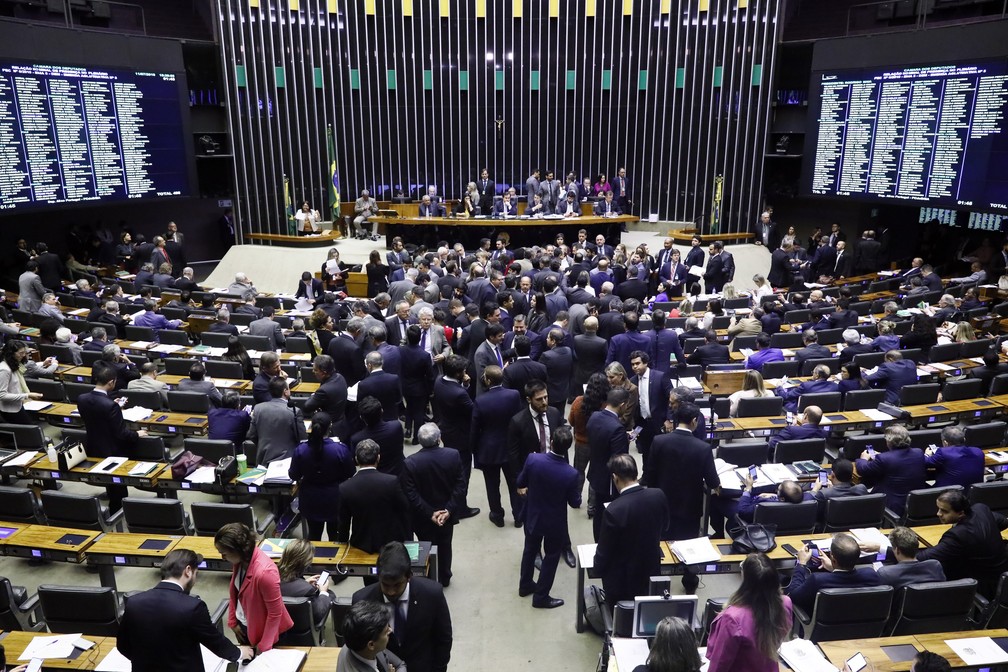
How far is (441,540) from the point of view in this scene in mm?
5152

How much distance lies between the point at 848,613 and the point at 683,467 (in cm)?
126

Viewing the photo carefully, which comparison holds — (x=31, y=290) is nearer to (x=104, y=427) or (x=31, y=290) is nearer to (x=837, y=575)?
(x=104, y=427)

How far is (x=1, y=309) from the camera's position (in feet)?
33.1

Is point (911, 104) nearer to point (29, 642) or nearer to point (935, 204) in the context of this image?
point (935, 204)

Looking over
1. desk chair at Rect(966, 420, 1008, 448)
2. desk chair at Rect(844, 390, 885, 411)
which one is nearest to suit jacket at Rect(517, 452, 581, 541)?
desk chair at Rect(844, 390, 885, 411)

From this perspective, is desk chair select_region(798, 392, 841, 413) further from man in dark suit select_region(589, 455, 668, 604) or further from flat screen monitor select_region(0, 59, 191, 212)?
flat screen monitor select_region(0, 59, 191, 212)

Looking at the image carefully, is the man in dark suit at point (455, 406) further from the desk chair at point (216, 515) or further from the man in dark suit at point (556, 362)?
the desk chair at point (216, 515)

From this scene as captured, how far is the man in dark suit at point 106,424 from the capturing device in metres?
5.72

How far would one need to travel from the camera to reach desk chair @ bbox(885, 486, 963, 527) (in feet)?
17.6

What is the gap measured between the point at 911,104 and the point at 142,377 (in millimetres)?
13374

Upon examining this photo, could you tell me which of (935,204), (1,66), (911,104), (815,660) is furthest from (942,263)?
(1,66)

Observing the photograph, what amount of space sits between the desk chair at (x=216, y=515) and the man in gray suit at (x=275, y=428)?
653 mm

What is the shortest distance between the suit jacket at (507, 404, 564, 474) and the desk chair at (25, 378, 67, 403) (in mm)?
5164

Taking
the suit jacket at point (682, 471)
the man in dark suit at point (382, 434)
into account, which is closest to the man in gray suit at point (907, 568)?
the suit jacket at point (682, 471)
